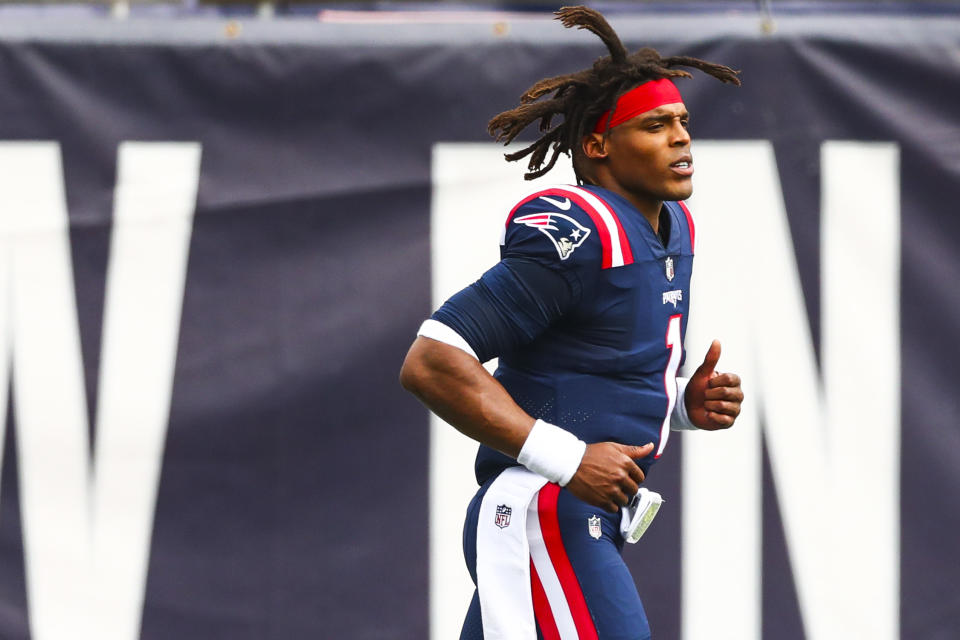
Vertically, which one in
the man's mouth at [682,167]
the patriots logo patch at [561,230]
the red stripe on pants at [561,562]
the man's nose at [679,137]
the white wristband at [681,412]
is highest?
the man's nose at [679,137]

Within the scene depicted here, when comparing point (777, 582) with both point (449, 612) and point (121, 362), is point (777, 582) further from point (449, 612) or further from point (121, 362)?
point (121, 362)

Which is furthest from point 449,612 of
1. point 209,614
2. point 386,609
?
point 209,614

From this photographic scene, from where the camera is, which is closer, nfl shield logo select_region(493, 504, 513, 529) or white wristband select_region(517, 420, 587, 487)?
white wristband select_region(517, 420, 587, 487)

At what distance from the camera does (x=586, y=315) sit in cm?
287

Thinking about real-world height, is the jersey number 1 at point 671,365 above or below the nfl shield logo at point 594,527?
above

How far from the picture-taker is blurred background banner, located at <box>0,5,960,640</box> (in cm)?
444

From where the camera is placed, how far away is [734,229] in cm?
448

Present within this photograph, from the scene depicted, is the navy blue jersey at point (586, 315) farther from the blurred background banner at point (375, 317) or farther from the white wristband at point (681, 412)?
the blurred background banner at point (375, 317)

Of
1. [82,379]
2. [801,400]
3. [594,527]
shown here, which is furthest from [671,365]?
[82,379]

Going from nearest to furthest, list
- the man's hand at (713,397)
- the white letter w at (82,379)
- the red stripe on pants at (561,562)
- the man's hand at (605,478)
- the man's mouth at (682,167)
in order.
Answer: the man's hand at (605,478), the red stripe on pants at (561,562), the man's mouth at (682,167), the man's hand at (713,397), the white letter w at (82,379)

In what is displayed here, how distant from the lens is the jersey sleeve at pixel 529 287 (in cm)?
277

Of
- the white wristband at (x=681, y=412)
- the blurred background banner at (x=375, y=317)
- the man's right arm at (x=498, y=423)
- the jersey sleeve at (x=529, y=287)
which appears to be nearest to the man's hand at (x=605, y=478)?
the man's right arm at (x=498, y=423)

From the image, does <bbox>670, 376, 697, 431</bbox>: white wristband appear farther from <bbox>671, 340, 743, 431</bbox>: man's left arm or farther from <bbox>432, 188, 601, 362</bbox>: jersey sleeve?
<bbox>432, 188, 601, 362</bbox>: jersey sleeve

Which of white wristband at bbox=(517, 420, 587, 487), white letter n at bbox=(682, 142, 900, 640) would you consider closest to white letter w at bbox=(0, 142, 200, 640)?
white letter n at bbox=(682, 142, 900, 640)
